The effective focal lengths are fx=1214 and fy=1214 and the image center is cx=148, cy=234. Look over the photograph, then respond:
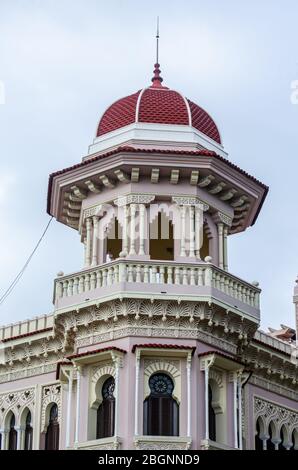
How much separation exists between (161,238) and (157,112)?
299 cm

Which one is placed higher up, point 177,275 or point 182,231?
point 182,231

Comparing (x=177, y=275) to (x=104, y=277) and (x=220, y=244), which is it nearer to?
(x=104, y=277)

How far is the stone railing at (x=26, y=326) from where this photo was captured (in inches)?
1150

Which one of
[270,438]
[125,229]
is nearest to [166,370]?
[125,229]

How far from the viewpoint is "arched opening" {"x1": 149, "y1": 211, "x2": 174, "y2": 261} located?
2819 centimetres

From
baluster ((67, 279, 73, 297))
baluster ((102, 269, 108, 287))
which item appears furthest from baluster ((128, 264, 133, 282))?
baluster ((67, 279, 73, 297))

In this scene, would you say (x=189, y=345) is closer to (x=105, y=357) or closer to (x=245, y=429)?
(x=105, y=357)

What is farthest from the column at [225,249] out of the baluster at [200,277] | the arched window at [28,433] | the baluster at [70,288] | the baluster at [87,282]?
the arched window at [28,433]

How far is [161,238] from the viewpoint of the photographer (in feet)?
94.7

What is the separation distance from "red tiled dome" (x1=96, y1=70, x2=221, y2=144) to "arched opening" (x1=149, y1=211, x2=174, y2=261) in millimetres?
2362

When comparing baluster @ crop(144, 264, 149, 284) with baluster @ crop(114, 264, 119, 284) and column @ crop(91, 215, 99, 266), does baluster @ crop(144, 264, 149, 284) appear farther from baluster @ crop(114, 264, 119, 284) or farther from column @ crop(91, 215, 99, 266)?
column @ crop(91, 215, 99, 266)

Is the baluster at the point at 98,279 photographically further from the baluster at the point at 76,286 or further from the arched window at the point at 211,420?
the arched window at the point at 211,420
